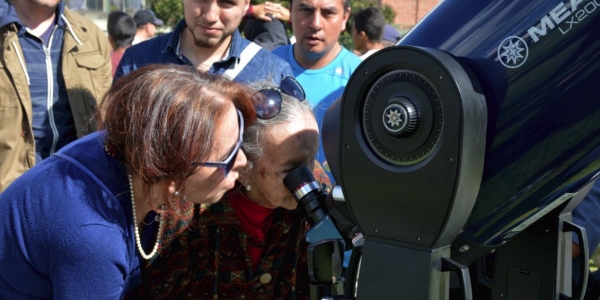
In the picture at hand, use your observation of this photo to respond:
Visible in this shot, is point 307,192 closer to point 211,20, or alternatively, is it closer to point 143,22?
point 211,20

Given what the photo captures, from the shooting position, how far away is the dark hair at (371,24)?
19.0 feet

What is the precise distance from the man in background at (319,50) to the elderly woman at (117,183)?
1488mm

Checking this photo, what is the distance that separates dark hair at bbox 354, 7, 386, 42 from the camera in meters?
5.80

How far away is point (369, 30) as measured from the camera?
5.84m

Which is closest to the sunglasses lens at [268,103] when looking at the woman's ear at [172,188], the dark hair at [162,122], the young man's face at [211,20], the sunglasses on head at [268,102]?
the sunglasses on head at [268,102]

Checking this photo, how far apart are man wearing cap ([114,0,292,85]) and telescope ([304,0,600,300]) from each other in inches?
50.8

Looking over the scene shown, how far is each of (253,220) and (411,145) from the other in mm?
843

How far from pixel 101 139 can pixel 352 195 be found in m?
0.64

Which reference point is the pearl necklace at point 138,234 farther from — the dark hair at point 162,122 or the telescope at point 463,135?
the telescope at point 463,135

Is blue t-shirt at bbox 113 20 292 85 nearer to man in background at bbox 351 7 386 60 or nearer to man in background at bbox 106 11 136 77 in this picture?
man in background at bbox 351 7 386 60

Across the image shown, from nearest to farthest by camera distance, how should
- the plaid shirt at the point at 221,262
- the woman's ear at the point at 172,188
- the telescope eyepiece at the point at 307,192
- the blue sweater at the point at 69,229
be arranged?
the blue sweater at the point at 69,229
the woman's ear at the point at 172,188
the telescope eyepiece at the point at 307,192
the plaid shirt at the point at 221,262

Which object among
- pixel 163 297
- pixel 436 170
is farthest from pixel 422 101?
pixel 163 297

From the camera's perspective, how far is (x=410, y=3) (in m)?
20.8

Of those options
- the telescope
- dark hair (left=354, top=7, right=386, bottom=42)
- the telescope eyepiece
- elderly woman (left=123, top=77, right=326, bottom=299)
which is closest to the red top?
elderly woman (left=123, top=77, right=326, bottom=299)
